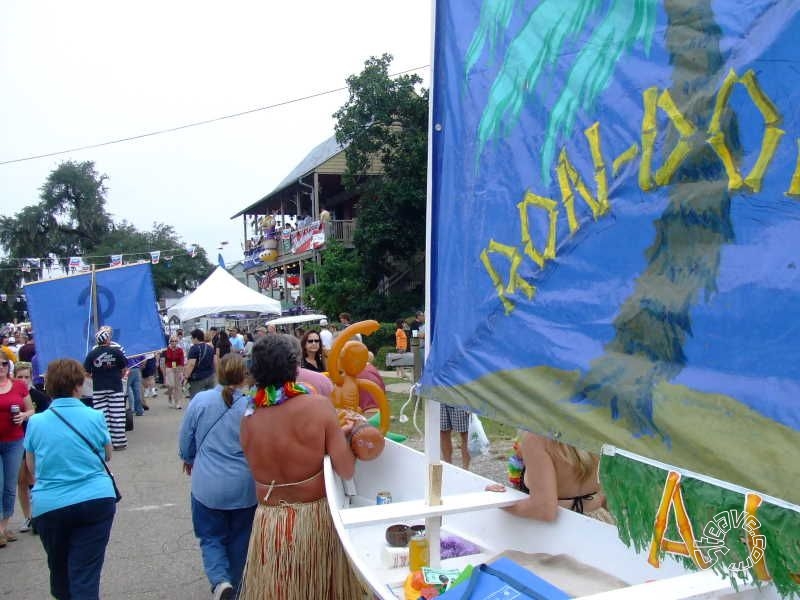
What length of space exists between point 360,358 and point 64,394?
5.83 feet

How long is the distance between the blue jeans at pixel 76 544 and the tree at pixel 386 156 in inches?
963

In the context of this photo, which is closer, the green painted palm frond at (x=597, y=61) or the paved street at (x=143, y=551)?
the green painted palm frond at (x=597, y=61)

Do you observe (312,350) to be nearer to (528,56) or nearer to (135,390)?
(528,56)

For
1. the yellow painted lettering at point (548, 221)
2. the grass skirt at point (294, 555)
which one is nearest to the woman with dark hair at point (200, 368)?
the grass skirt at point (294, 555)

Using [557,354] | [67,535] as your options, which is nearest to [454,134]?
[557,354]

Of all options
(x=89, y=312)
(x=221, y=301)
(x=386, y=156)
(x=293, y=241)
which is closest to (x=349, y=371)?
(x=89, y=312)

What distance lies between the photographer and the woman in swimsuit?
10.2ft

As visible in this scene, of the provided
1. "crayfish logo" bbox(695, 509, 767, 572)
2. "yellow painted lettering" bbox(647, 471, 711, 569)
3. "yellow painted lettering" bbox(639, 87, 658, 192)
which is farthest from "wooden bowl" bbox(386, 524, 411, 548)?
"yellow painted lettering" bbox(639, 87, 658, 192)

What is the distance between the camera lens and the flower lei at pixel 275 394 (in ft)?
11.9

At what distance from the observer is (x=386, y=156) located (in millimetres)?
29031

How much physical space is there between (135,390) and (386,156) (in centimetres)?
1776

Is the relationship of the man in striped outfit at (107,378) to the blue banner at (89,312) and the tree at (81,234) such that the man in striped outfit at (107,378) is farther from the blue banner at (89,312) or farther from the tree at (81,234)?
the tree at (81,234)

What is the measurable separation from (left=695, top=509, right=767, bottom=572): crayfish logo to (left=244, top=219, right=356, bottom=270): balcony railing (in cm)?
2962

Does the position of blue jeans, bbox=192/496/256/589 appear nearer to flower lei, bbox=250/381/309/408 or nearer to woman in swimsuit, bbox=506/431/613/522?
flower lei, bbox=250/381/309/408
